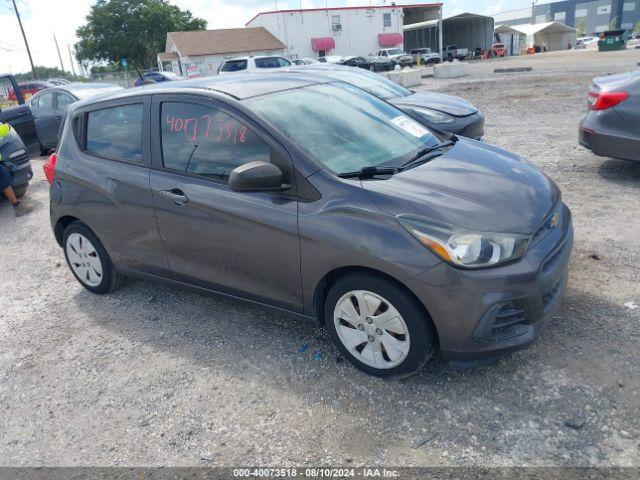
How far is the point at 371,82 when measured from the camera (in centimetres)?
855

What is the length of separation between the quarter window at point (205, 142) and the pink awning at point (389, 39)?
58.2m

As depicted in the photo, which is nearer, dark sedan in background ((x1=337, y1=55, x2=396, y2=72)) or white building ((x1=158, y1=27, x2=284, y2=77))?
dark sedan in background ((x1=337, y1=55, x2=396, y2=72))

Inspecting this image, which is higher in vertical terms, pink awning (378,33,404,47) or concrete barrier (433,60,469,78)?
pink awning (378,33,404,47)

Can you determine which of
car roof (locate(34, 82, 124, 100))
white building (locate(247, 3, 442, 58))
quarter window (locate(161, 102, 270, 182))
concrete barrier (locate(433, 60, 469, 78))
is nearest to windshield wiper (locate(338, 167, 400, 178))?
quarter window (locate(161, 102, 270, 182))

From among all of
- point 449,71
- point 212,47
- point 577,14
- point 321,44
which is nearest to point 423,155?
point 449,71

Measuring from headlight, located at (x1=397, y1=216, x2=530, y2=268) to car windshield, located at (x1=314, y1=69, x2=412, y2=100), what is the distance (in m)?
5.93

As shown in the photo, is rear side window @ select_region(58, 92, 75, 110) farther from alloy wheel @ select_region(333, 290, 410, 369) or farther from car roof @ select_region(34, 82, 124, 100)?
alloy wheel @ select_region(333, 290, 410, 369)

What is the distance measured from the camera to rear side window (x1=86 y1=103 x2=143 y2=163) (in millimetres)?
3859

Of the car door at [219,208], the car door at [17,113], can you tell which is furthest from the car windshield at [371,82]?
the car door at [17,113]

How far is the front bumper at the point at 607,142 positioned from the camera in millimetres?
5793

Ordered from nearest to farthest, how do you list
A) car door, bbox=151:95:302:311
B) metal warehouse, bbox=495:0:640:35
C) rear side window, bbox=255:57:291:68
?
car door, bbox=151:95:302:311, rear side window, bbox=255:57:291:68, metal warehouse, bbox=495:0:640:35

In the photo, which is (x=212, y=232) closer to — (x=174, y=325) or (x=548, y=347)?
(x=174, y=325)

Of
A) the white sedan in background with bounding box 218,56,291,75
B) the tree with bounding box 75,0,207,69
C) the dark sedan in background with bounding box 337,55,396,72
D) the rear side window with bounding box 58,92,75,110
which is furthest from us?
the tree with bounding box 75,0,207,69

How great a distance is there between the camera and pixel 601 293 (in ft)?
12.3
